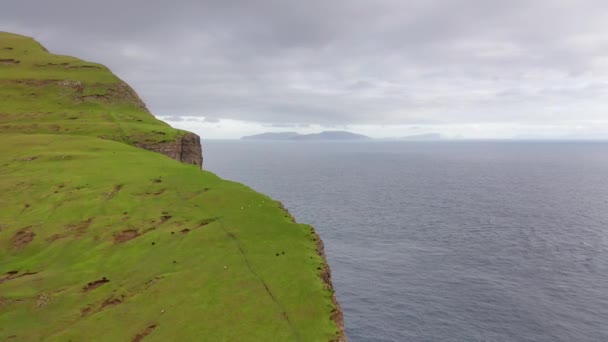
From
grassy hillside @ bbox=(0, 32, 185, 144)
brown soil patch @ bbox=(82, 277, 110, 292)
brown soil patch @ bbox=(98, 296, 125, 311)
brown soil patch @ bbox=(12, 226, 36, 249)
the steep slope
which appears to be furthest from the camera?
grassy hillside @ bbox=(0, 32, 185, 144)

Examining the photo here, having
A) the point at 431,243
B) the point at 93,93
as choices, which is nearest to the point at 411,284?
the point at 431,243

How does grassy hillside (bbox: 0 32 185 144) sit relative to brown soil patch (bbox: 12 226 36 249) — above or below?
above

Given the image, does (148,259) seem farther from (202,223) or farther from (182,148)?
(182,148)

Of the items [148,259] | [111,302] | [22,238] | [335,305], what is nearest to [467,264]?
[335,305]

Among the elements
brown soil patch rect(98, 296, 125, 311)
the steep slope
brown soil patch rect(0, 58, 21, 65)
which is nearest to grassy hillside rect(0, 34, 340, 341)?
brown soil patch rect(98, 296, 125, 311)

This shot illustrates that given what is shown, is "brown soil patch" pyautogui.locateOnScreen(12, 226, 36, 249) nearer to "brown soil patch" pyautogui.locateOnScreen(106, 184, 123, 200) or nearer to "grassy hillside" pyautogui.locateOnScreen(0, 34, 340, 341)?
"grassy hillside" pyautogui.locateOnScreen(0, 34, 340, 341)

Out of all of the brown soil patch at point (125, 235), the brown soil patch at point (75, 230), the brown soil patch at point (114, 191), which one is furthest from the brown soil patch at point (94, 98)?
the brown soil patch at point (125, 235)
